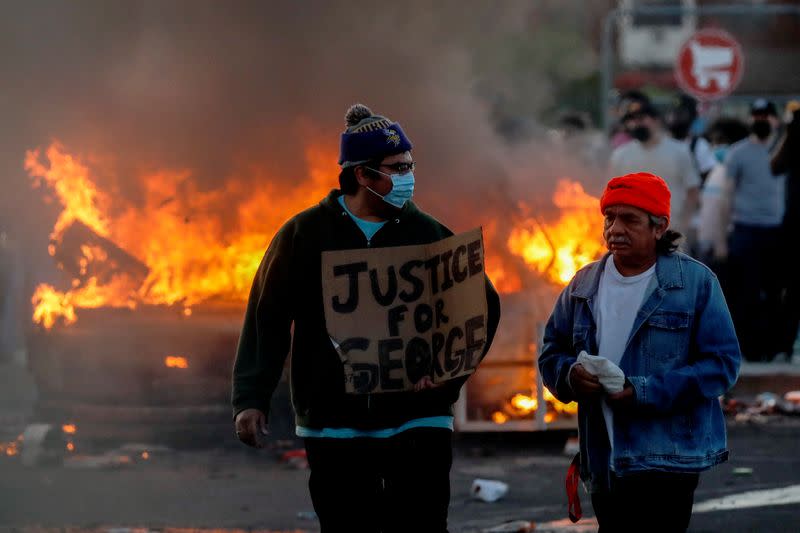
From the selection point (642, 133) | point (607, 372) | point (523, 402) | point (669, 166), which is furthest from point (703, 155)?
point (607, 372)

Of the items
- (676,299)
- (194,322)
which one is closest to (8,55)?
(194,322)

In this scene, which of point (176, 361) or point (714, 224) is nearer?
point (176, 361)

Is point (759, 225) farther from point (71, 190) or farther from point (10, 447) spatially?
point (10, 447)

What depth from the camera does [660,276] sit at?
173 inches

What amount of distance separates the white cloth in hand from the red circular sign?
1152 cm

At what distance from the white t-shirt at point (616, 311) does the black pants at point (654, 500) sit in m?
0.13

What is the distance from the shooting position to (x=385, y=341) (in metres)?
4.51

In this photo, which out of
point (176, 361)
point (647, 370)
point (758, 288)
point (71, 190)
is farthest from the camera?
point (758, 288)

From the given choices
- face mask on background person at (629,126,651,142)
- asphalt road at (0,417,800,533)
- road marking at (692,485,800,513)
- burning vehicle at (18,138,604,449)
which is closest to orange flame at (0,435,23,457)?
asphalt road at (0,417,800,533)

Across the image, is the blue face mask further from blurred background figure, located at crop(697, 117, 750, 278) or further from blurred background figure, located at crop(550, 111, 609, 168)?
blurred background figure, located at crop(697, 117, 750, 278)

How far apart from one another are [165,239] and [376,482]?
5.89 metres

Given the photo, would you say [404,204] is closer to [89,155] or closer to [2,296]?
[89,155]

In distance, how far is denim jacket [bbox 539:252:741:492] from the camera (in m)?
4.29

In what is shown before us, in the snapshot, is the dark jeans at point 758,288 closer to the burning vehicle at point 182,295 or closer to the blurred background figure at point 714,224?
the blurred background figure at point 714,224
